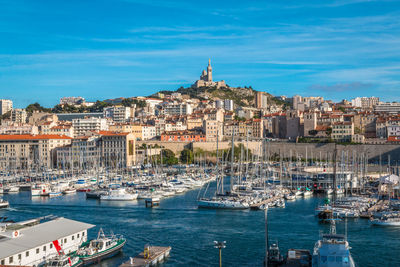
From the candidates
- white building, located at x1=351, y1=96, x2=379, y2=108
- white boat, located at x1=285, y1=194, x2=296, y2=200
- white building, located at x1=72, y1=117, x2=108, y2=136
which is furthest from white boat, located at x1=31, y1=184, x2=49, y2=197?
white building, located at x1=351, y1=96, x2=379, y2=108

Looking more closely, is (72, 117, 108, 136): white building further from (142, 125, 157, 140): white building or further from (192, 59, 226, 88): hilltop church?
(192, 59, 226, 88): hilltop church

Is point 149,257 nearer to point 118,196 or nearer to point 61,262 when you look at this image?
point 61,262

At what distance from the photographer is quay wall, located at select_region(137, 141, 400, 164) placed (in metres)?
50.4

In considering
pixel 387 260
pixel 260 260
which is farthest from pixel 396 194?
pixel 260 260

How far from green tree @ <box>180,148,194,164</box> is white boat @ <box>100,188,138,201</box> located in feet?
76.4

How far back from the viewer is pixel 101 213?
26469 millimetres

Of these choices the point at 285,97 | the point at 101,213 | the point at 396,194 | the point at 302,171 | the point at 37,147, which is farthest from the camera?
the point at 285,97

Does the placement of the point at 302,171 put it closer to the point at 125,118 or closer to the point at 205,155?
the point at 205,155

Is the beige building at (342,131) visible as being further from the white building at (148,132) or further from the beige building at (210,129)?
the white building at (148,132)

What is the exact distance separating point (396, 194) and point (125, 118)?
5666cm

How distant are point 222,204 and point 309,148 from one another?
30.8m

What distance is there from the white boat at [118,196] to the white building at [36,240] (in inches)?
529

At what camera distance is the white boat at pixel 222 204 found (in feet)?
88.8

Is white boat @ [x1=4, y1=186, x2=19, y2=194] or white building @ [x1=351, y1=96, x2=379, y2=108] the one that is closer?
white boat @ [x1=4, y1=186, x2=19, y2=194]
